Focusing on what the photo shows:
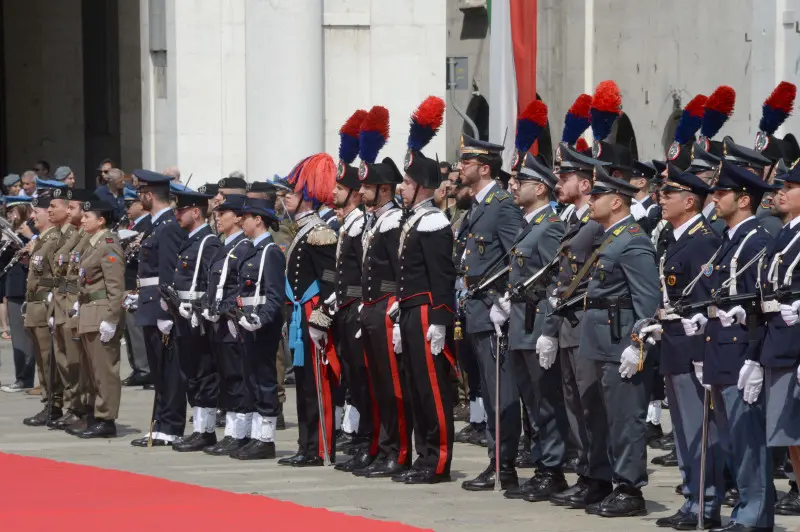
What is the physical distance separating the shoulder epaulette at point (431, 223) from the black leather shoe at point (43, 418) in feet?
15.5

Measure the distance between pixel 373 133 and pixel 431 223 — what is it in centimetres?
95

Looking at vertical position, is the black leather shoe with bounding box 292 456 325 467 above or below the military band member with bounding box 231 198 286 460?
below

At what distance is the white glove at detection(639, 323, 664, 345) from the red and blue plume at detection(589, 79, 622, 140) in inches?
59.4

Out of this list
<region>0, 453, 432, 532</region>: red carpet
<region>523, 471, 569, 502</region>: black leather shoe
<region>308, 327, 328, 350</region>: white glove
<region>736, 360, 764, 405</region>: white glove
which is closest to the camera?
<region>736, 360, 764, 405</region>: white glove

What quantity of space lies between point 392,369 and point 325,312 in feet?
2.48

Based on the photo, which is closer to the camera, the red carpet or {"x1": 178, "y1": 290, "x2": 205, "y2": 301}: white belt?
the red carpet

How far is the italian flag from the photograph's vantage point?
53.2 feet

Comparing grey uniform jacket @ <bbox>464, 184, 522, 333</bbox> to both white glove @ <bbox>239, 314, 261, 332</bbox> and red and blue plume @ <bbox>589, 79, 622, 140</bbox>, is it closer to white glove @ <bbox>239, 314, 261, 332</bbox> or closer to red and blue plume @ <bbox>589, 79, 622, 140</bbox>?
red and blue plume @ <bbox>589, 79, 622, 140</bbox>

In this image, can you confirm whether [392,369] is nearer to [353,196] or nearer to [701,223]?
[353,196]

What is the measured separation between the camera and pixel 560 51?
91.0 ft

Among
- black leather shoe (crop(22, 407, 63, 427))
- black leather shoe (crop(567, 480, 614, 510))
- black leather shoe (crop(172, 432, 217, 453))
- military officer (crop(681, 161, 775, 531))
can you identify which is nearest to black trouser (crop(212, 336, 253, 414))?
black leather shoe (crop(172, 432, 217, 453))

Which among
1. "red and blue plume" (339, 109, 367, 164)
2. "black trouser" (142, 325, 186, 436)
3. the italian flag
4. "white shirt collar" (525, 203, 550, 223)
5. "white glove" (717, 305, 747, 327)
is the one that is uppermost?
the italian flag

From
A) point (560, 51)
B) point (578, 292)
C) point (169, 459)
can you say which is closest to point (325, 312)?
point (169, 459)

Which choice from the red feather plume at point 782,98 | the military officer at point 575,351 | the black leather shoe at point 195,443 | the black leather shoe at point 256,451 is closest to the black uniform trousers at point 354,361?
the black leather shoe at point 256,451
